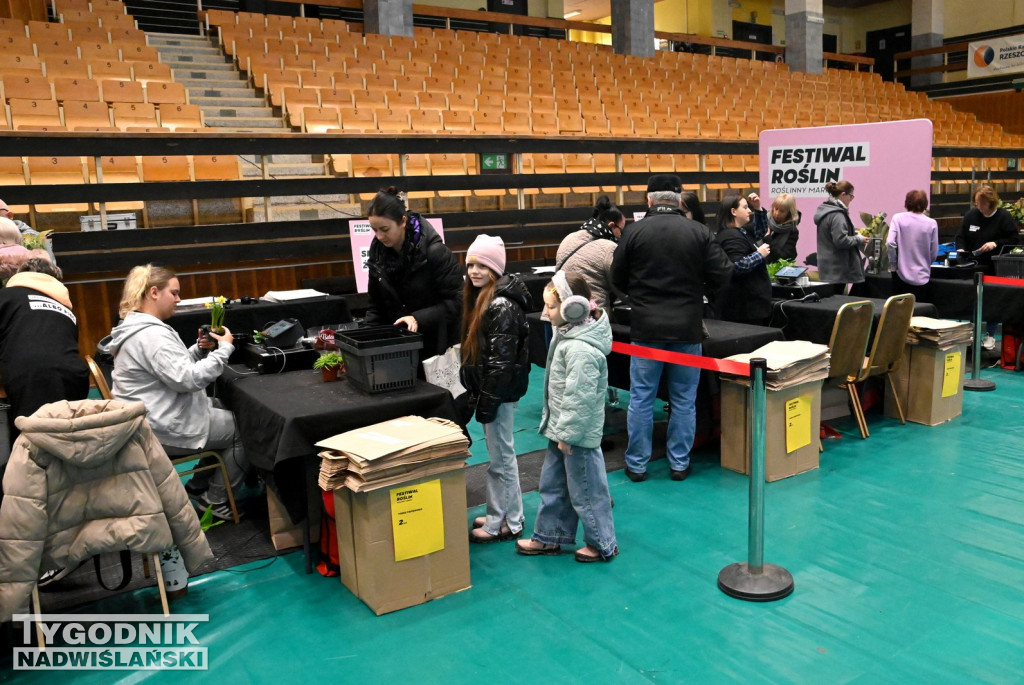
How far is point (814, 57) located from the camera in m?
17.9

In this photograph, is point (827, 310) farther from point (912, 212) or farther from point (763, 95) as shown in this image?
point (763, 95)

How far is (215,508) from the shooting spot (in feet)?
12.5

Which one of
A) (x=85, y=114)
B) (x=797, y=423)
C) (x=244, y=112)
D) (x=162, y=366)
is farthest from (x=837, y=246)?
(x=244, y=112)

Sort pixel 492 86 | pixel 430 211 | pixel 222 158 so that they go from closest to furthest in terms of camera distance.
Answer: pixel 222 158
pixel 430 211
pixel 492 86

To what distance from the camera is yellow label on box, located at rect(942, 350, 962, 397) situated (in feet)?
16.3

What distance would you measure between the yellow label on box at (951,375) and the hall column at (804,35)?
14.7 m

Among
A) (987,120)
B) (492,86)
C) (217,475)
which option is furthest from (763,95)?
(217,475)

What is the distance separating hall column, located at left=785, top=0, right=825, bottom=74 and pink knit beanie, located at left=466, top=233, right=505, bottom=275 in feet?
55.5

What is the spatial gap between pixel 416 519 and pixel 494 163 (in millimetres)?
5790

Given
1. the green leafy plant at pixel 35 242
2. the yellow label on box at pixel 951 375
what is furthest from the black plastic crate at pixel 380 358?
the yellow label on box at pixel 951 375

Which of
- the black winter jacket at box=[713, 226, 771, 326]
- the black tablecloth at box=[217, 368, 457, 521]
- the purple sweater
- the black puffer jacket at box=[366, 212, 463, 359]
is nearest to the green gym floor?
the black tablecloth at box=[217, 368, 457, 521]

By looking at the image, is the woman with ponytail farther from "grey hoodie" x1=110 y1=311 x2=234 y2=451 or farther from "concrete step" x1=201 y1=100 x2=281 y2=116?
"concrete step" x1=201 y1=100 x2=281 y2=116

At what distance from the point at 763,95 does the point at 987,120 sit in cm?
913

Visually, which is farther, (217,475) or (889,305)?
(889,305)
